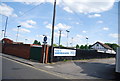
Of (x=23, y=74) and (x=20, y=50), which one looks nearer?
(x=23, y=74)

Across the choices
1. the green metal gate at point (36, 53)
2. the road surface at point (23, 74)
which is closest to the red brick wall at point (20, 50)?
the green metal gate at point (36, 53)

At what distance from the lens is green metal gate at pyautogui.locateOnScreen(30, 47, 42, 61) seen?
18167 mm

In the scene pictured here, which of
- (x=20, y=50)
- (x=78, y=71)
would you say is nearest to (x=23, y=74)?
(x=78, y=71)

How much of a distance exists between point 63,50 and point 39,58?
140 inches

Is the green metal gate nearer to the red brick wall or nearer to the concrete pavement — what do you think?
the red brick wall

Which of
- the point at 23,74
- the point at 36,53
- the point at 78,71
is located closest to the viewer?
the point at 23,74

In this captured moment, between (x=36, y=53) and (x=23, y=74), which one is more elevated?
(x=36, y=53)

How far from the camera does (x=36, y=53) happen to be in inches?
740

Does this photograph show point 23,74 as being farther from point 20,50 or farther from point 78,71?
point 20,50

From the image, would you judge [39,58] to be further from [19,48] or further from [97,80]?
[97,80]

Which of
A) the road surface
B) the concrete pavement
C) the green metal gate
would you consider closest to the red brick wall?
the green metal gate

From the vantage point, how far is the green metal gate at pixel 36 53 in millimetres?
18167

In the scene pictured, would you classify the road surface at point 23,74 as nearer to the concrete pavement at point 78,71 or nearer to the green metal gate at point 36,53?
the concrete pavement at point 78,71

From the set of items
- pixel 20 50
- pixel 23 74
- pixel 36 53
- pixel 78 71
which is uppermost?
pixel 20 50
